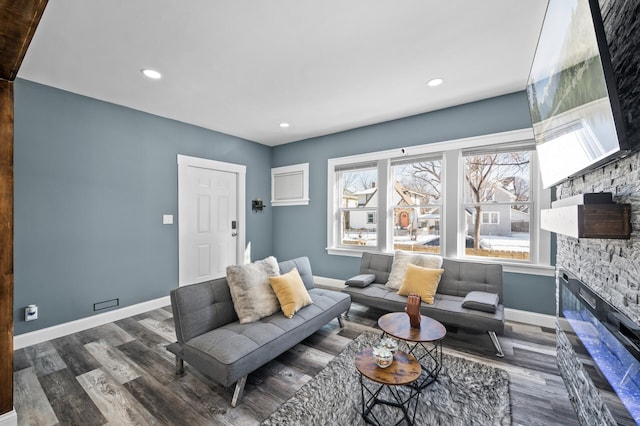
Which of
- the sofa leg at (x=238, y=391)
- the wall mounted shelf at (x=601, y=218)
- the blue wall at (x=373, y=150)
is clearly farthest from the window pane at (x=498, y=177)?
the sofa leg at (x=238, y=391)

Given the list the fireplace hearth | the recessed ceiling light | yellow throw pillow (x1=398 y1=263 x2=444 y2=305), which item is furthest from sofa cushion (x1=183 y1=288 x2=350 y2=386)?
the recessed ceiling light

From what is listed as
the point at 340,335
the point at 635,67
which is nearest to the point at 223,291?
the point at 340,335

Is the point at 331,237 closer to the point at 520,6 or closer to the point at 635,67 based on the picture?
the point at 520,6

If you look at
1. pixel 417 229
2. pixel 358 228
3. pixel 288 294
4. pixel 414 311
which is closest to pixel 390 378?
pixel 414 311

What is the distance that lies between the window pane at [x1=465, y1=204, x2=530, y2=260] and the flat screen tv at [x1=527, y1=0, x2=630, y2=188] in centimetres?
150

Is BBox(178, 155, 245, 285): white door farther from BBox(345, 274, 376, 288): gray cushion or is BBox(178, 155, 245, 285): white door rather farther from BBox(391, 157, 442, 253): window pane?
BBox(391, 157, 442, 253): window pane

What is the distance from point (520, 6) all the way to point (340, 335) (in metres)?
3.13

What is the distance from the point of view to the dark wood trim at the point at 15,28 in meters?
1.16

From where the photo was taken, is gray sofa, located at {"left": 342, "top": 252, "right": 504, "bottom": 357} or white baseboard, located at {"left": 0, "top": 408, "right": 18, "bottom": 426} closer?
white baseboard, located at {"left": 0, "top": 408, "right": 18, "bottom": 426}

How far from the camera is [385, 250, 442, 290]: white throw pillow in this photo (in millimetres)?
3196

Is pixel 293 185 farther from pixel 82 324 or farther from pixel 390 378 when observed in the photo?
pixel 390 378

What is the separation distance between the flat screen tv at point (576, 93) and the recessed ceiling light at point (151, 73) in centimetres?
314

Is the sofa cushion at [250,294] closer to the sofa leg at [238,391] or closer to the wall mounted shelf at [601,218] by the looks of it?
the sofa leg at [238,391]

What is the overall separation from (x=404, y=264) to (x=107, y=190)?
3824 mm
